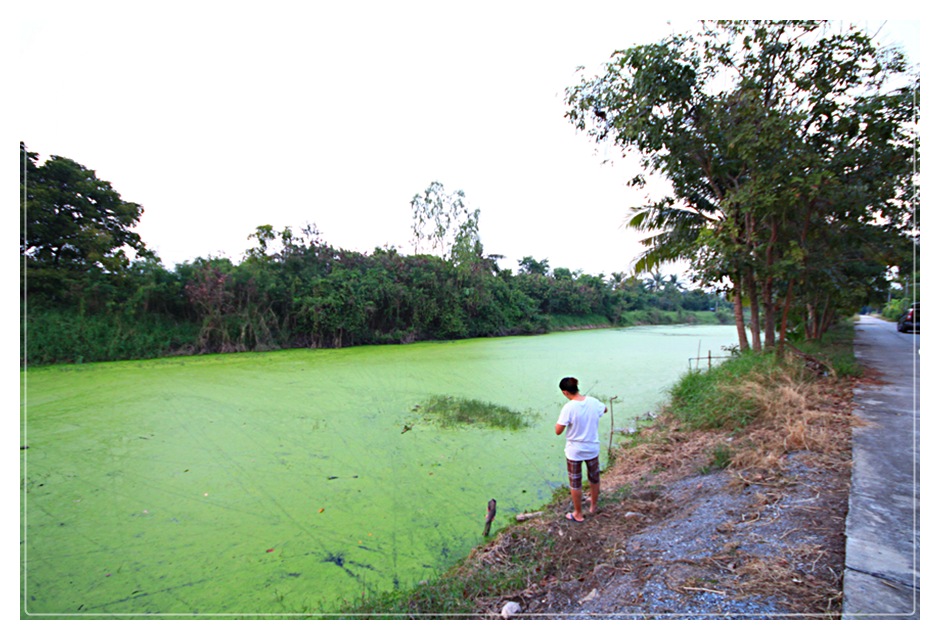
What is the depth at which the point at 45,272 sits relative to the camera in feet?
23.1

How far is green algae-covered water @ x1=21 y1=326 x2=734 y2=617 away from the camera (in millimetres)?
1932

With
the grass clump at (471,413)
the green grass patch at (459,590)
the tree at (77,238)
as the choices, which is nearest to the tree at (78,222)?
the tree at (77,238)

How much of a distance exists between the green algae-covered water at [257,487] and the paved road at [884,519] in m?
1.57

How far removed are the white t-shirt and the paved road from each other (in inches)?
40.2

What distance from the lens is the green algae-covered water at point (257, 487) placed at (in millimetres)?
1932

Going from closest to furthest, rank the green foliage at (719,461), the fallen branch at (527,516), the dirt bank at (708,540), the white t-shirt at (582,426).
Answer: the dirt bank at (708,540)
the white t-shirt at (582,426)
the fallen branch at (527,516)
the green foliage at (719,461)

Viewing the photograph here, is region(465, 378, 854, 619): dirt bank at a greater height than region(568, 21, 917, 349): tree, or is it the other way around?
region(568, 21, 917, 349): tree

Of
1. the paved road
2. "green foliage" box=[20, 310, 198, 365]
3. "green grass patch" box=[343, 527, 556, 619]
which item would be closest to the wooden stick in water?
"green grass patch" box=[343, 527, 556, 619]

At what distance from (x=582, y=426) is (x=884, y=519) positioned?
1233 millimetres

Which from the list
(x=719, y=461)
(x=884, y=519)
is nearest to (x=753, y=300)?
(x=719, y=461)

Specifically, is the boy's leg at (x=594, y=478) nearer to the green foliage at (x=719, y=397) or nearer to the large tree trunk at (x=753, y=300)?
the green foliage at (x=719, y=397)

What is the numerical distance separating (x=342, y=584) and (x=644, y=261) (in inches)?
231

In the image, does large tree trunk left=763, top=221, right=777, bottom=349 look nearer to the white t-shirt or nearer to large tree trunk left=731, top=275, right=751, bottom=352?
large tree trunk left=731, top=275, right=751, bottom=352

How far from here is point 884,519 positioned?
1.72 meters
